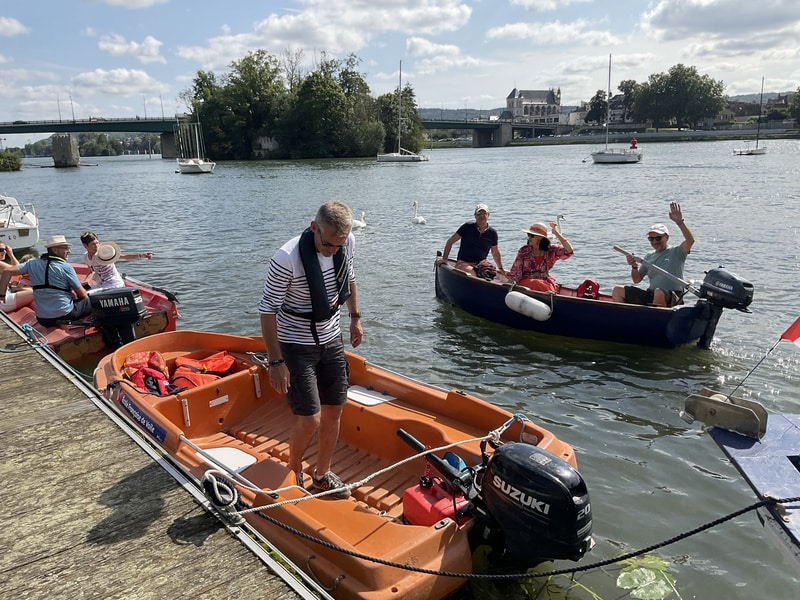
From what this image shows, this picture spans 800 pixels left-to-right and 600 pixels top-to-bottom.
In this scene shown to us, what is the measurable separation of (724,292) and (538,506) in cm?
552

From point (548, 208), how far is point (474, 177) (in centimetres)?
2037

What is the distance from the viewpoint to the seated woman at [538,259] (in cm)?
880

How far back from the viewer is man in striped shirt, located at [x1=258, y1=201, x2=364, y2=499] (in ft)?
12.0

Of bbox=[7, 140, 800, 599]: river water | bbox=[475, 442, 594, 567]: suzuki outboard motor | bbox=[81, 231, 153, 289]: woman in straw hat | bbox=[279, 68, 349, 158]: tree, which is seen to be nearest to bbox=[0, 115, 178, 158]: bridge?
bbox=[279, 68, 349, 158]: tree

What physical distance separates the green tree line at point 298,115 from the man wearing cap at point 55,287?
62774 mm

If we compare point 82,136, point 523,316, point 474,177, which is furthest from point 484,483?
point 82,136

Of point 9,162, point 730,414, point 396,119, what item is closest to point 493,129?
point 396,119

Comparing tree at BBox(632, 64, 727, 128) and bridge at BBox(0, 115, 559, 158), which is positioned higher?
tree at BBox(632, 64, 727, 128)

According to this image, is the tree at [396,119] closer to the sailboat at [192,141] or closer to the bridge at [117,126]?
the bridge at [117,126]

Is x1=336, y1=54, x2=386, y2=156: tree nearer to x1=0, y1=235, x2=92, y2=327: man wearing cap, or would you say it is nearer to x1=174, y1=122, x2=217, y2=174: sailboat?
x1=174, y1=122, x2=217, y2=174: sailboat

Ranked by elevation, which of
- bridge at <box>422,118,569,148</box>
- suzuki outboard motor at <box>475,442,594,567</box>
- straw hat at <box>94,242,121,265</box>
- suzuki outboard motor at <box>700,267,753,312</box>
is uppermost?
bridge at <box>422,118,569,148</box>

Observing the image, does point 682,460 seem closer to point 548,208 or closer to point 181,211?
point 548,208

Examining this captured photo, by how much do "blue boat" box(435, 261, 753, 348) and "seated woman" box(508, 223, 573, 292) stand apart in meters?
0.23

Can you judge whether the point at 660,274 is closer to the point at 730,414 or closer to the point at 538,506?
the point at 730,414
